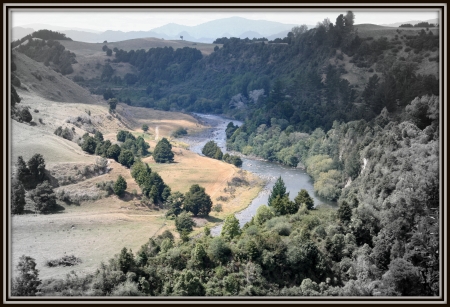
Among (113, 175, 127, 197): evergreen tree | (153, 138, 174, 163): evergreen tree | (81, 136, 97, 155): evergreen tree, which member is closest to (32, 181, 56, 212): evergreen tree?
(113, 175, 127, 197): evergreen tree

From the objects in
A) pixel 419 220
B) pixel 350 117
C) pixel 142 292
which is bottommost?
pixel 142 292

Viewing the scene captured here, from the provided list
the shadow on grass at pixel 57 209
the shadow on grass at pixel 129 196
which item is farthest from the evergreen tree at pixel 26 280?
the shadow on grass at pixel 129 196

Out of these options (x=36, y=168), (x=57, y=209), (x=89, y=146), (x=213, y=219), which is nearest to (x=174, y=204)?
(x=213, y=219)

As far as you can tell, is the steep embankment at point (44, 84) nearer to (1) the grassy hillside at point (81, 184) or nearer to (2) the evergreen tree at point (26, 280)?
(1) the grassy hillside at point (81, 184)

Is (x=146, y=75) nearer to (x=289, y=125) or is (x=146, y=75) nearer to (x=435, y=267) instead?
(x=289, y=125)

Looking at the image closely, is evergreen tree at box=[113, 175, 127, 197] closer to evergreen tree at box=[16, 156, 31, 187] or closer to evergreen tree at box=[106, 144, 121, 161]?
evergreen tree at box=[16, 156, 31, 187]

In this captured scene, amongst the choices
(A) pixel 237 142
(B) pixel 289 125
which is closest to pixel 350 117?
(B) pixel 289 125

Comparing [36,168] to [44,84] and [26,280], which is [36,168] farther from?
[44,84]
